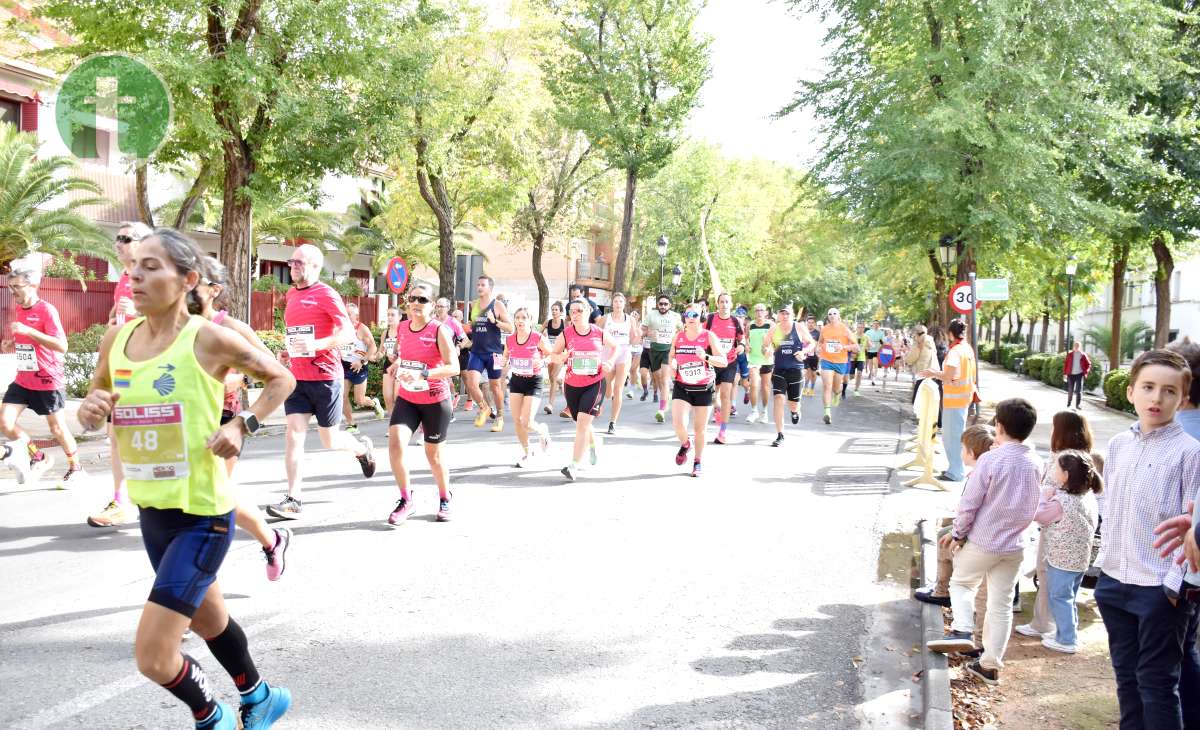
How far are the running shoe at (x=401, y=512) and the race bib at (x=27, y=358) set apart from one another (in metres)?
3.61

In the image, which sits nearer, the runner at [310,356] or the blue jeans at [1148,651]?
the blue jeans at [1148,651]

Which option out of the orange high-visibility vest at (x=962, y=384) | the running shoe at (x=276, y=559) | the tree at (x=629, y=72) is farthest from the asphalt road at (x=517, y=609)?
the tree at (x=629, y=72)

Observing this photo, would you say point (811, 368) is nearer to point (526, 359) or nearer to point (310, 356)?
point (526, 359)

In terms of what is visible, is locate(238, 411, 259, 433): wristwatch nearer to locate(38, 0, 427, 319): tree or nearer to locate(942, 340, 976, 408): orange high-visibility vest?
locate(942, 340, 976, 408): orange high-visibility vest

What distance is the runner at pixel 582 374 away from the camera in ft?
31.8

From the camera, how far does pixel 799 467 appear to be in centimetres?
1123

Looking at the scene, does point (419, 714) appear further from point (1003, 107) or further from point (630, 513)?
point (1003, 107)

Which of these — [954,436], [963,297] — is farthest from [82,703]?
[963,297]

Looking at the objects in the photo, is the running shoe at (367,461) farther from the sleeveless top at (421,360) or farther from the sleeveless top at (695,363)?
the sleeveless top at (695,363)

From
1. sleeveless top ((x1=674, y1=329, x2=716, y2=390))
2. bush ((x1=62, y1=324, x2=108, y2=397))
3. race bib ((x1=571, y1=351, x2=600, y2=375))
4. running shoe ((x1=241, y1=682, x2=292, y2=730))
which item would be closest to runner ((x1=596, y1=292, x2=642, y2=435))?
sleeveless top ((x1=674, y1=329, x2=716, y2=390))

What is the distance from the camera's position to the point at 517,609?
5324mm

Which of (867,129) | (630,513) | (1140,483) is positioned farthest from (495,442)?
(867,129)

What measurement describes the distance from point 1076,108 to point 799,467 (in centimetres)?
1134

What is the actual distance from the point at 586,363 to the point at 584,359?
0.05 meters
